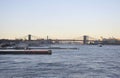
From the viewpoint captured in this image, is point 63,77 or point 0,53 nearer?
point 63,77

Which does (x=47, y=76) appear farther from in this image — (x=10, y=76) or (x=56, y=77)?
(x=10, y=76)

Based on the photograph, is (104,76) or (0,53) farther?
(0,53)

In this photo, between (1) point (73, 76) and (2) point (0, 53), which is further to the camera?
(2) point (0, 53)

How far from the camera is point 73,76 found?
3859cm

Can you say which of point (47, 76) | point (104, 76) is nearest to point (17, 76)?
point (47, 76)

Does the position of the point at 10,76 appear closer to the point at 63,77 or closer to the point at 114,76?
the point at 63,77

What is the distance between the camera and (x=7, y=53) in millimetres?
105938

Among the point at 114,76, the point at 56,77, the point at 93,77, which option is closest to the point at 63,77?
the point at 56,77

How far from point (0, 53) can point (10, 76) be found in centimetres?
6776

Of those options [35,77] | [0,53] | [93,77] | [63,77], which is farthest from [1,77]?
[0,53]

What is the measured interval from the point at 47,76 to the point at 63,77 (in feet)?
6.31

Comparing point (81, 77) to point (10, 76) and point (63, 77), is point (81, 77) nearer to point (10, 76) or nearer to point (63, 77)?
point (63, 77)

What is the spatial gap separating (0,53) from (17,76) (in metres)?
67.8

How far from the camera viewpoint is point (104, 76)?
39.0 meters
